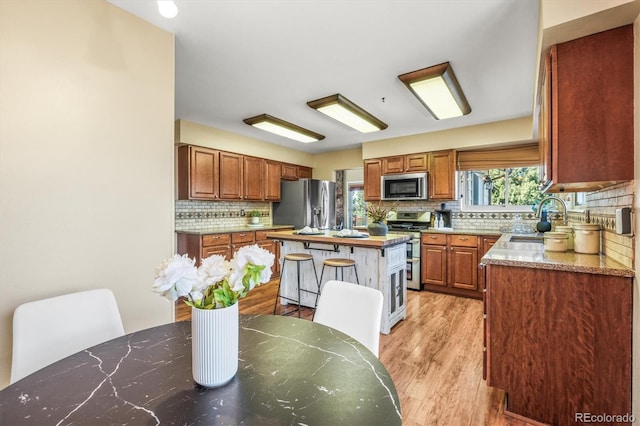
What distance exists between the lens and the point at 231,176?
15.4 ft

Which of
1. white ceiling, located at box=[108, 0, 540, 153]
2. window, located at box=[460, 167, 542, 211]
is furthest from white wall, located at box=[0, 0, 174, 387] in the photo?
window, located at box=[460, 167, 542, 211]

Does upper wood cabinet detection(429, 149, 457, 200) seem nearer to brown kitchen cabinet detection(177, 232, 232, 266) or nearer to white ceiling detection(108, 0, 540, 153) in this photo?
white ceiling detection(108, 0, 540, 153)

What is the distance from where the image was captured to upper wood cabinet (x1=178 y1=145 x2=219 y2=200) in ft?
13.8

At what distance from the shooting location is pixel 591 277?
1541mm

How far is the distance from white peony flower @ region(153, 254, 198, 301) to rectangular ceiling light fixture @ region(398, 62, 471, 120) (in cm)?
254

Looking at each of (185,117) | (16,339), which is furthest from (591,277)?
(185,117)

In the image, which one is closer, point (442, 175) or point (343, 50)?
point (343, 50)

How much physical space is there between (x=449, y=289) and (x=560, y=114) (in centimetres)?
313

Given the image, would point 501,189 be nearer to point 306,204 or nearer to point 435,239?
point 435,239

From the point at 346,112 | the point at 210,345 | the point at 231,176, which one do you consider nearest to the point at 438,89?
the point at 346,112

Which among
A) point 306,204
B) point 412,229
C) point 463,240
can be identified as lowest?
point 463,240

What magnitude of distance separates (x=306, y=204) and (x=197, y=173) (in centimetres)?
193

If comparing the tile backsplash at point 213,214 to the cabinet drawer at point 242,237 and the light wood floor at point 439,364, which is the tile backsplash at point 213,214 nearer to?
the cabinet drawer at point 242,237

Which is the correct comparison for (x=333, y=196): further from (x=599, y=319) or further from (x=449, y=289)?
(x=599, y=319)
